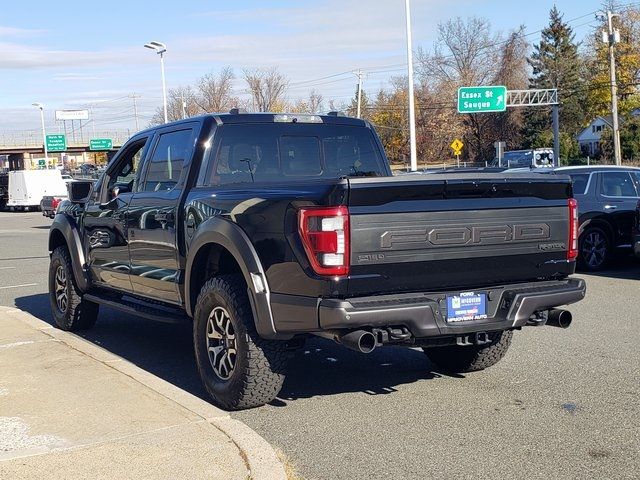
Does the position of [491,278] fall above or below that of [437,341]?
above

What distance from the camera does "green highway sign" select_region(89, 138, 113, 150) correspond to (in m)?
100

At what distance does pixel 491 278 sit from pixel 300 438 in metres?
1.64

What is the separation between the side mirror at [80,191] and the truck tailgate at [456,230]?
4.39m

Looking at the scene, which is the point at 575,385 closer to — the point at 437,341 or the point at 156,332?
the point at 437,341

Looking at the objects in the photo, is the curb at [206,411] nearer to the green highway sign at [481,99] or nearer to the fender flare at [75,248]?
the fender flare at [75,248]

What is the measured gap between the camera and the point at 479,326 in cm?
538

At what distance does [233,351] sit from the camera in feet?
18.9

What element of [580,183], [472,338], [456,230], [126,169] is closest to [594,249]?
[580,183]

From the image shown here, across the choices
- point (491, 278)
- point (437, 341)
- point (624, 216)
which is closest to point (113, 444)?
point (437, 341)

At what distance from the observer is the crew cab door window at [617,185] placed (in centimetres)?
1373

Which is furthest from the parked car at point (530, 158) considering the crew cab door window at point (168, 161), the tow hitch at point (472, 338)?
the tow hitch at point (472, 338)

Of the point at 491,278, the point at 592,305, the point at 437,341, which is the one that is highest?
the point at 491,278

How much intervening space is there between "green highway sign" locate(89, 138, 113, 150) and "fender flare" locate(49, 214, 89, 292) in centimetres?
9506

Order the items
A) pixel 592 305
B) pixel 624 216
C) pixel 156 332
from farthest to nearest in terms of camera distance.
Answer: pixel 624 216, pixel 592 305, pixel 156 332
